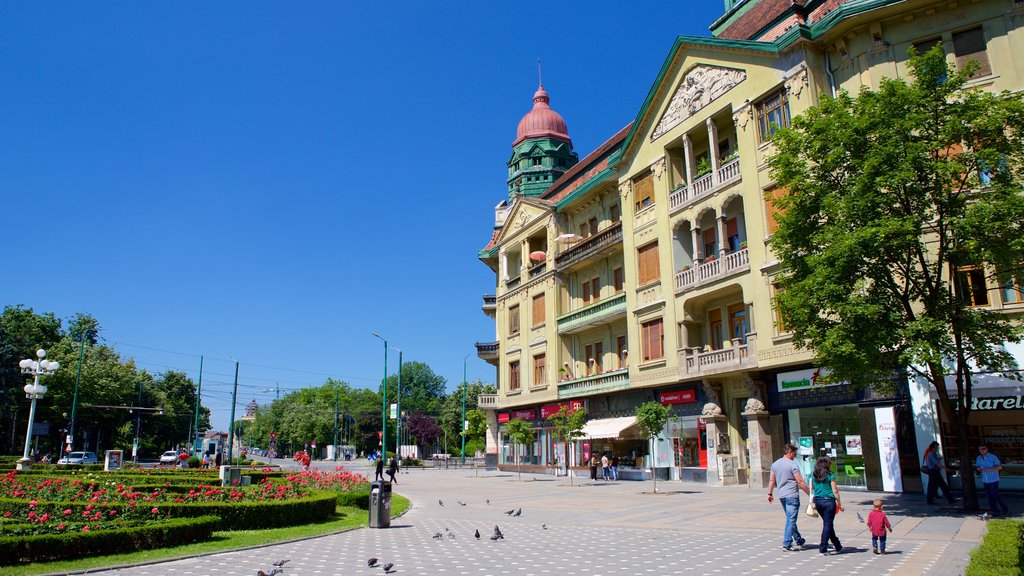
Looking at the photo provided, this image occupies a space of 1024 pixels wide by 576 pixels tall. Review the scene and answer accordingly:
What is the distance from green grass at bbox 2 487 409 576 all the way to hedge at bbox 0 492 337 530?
10.3 inches

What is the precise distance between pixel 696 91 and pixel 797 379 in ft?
45.2

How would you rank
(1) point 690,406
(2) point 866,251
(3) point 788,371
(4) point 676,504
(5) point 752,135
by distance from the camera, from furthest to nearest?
1. (1) point 690,406
2. (5) point 752,135
3. (3) point 788,371
4. (4) point 676,504
5. (2) point 866,251

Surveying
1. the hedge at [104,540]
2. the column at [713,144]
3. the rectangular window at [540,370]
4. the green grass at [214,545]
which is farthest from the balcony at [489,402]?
the hedge at [104,540]

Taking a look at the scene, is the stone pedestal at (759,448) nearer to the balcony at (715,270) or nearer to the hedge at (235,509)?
the balcony at (715,270)

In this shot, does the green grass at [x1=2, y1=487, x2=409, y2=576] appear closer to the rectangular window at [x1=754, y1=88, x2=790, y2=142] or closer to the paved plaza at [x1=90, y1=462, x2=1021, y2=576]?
the paved plaza at [x1=90, y1=462, x2=1021, y2=576]

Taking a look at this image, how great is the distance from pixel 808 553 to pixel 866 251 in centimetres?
805

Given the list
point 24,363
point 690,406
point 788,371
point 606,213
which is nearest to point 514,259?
point 606,213

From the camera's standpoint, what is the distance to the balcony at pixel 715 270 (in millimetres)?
27891

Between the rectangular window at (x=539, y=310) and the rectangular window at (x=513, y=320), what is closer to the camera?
the rectangular window at (x=539, y=310)

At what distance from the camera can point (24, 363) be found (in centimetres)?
3247

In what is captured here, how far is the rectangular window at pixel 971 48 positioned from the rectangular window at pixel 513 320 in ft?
96.8

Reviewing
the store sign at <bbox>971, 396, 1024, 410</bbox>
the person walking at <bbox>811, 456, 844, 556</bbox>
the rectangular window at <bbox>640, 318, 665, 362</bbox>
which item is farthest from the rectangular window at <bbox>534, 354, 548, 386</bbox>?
the person walking at <bbox>811, 456, 844, 556</bbox>

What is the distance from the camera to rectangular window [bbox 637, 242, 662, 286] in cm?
3325

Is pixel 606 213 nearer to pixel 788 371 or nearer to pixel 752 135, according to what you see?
pixel 752 135
